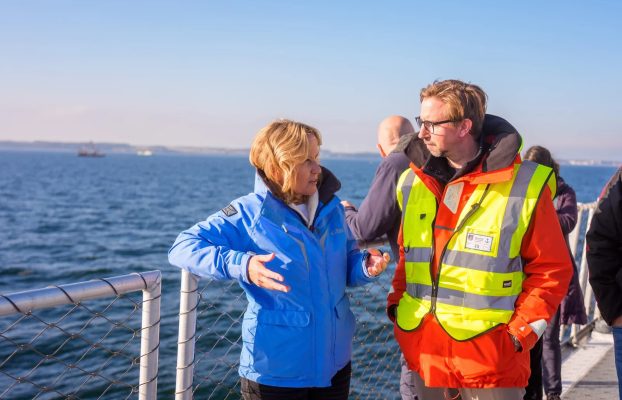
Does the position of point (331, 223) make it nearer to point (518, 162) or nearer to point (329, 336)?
point (329, 336)

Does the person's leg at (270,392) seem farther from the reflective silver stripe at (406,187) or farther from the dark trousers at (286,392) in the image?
the reflective silver stripe at (406,187)

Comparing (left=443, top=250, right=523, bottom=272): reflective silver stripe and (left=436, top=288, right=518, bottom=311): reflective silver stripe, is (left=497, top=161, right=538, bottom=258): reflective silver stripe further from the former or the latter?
(left=436, top=288, right=518, bottom=311): reflective silver stripe

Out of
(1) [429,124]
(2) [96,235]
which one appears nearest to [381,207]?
(1) [429,124]

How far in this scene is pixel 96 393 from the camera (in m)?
8.52

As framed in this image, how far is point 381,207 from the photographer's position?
295cm

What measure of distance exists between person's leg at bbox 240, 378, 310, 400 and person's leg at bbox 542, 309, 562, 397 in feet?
7.68

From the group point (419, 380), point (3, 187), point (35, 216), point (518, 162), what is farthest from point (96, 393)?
point (3, 187)

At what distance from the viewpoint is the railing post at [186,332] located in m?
2.51

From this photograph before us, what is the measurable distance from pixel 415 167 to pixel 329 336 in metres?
0.82

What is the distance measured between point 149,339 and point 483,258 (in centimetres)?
140

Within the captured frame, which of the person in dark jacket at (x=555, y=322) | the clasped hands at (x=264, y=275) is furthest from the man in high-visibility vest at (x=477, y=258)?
the person in dark jacket at (x=555, y=322)

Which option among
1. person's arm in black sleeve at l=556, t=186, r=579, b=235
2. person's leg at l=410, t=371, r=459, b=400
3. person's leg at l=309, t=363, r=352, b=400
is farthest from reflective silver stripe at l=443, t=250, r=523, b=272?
person's arm in black sleeve at l=556, t=186, r=579, b=235

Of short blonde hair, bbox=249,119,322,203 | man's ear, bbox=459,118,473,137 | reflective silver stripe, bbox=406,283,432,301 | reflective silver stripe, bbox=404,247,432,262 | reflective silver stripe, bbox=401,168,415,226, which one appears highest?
man's ear, bbox=459,118,473,137

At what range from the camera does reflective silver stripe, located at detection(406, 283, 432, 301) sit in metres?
2.51
